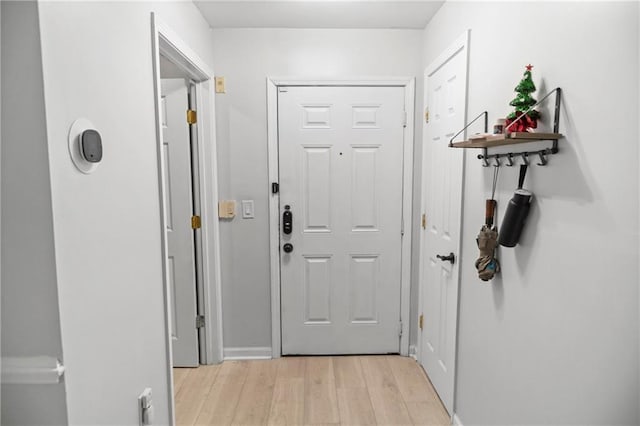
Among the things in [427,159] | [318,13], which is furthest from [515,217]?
[318,13]

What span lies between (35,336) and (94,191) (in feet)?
1.40

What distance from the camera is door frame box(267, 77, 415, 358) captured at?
8.36 feet

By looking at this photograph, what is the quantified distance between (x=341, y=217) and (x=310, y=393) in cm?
118

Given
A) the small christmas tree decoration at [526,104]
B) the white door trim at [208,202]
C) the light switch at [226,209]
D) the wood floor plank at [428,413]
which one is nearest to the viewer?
the small christmas tree decoration at [526,104]

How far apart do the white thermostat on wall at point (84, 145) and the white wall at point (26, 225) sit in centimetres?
10

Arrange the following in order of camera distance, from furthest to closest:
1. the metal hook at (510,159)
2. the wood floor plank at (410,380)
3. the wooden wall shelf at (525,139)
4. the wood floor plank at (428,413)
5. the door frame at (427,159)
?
the wood floor plank at (410,380), the wood floor plank at (428,413), the door frame at (427,159), the metal hook at (510,159), the wooden wall shelf at (525,139)

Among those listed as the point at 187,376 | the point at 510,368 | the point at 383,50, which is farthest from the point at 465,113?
the point at 187,376

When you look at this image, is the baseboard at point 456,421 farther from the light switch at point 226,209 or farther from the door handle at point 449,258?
the light switch at point 226,209

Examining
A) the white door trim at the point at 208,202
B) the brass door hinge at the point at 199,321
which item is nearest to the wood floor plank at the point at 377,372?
the white door trim at the point at 208,202

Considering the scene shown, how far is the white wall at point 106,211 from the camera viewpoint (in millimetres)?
977

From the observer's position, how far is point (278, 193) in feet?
8.62

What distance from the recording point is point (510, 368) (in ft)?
4.75

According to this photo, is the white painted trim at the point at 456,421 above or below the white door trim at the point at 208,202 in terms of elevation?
below

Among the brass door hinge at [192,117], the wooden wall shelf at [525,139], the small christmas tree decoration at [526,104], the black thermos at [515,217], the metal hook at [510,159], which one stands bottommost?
the black thermos at [515,217]
